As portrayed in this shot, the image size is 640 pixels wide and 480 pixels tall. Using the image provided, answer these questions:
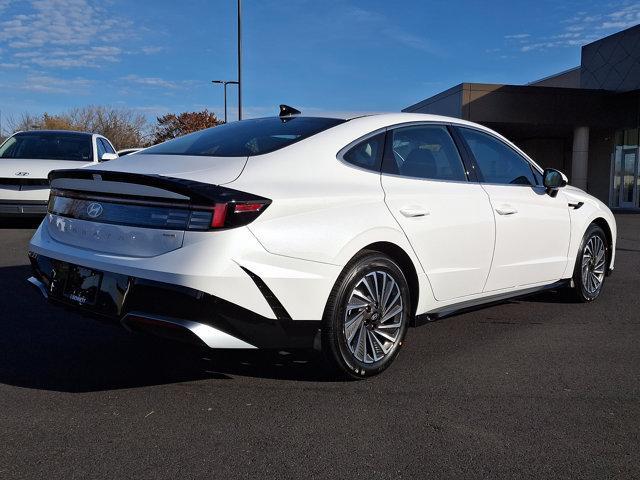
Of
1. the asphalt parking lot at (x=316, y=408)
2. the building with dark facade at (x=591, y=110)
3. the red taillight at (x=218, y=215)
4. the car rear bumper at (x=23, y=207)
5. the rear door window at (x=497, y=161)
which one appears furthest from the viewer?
the building with dark facade at (x=591, y=110)

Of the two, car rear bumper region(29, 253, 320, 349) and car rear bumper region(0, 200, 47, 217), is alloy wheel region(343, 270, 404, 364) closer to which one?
car rear bumper region(29, 253, 320, 349)

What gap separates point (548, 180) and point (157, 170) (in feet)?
10.8

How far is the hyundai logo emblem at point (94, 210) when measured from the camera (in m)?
3.40

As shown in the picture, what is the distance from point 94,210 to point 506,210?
286 centimetres

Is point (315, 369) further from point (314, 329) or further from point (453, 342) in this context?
point (453, 342)

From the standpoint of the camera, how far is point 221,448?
2.81 m

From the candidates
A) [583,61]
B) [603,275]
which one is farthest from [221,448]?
[583,61]

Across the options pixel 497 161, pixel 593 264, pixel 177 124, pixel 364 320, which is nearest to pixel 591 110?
pixel 593 264

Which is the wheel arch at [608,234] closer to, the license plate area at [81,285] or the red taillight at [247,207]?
the red taillight at [247,207]

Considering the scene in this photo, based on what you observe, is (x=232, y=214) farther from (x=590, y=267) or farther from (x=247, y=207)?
(x=590, y=267)

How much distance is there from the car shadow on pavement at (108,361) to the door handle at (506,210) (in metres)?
1.75

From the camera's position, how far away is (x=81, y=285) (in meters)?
3.39

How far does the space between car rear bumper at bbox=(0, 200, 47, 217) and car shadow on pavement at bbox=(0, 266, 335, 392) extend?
535 cm

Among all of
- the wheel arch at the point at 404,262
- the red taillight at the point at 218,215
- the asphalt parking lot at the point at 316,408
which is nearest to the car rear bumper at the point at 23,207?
the asphalt parking lot at the point at 316,408
